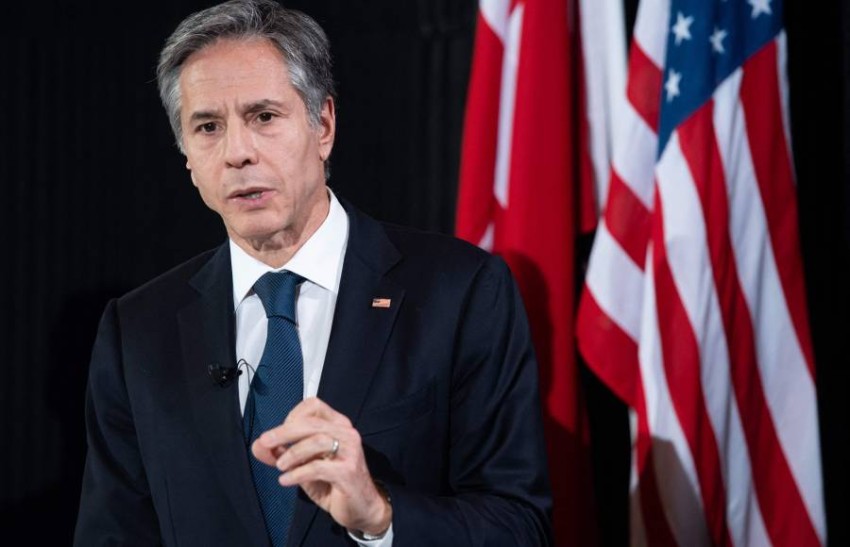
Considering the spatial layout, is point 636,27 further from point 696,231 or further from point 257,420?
point 257,420

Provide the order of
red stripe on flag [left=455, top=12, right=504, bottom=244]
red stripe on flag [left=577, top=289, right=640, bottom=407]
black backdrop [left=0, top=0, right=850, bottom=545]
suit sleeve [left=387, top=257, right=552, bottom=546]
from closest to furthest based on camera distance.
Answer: suit sleeve [left=387, top=257, right=552, bottom=546], red stripe on flag [left=577, top=289, right=640, bottom=407], red stripe on flag [left=455, top=12, right=504, bottom=244], black backdrop [left=0, top=0, right=850, bottom=545]

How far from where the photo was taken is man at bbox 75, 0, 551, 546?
173 cm

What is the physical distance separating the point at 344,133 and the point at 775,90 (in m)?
1.05

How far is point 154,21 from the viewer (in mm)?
2936

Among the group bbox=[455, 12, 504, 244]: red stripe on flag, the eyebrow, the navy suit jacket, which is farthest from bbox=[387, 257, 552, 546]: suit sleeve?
bbox=[455, 12, 504, 244]: red stripe on flag

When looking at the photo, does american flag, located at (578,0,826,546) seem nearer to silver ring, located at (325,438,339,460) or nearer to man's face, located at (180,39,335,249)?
man's face, located at (180,39,335,249)

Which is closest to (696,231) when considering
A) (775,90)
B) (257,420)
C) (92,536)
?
(775,90)

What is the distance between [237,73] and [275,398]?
1.69 feet

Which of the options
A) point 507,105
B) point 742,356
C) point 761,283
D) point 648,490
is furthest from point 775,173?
point 648,490

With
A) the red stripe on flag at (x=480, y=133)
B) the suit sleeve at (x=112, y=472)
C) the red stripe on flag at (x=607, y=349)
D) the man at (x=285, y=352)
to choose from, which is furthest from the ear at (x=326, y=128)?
the red stripe on flag at (x=607, y=349)

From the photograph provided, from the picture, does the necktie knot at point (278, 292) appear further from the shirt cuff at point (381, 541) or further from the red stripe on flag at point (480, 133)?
the red stripe on flag at point (480, 133)

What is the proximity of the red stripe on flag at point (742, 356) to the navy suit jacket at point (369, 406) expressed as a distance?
808mm

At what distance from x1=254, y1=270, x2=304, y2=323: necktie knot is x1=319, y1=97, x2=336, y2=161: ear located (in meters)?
0.22

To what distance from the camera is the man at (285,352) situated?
1731 millimetres
